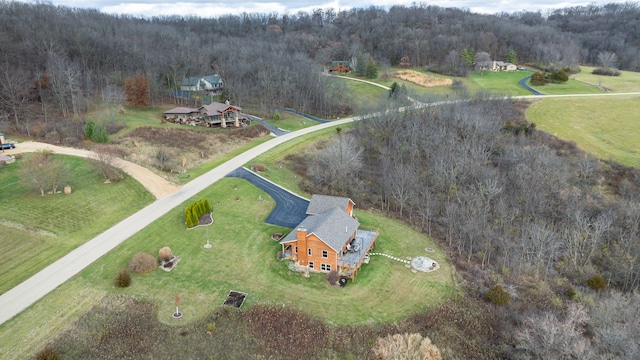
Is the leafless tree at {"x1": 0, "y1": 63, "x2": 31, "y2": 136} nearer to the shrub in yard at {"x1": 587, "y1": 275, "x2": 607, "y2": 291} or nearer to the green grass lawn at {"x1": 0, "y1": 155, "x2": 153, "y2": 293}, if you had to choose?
the green grass lawn at {"x1": 0, "y1": 155, "x2": 153, "y2": 293}

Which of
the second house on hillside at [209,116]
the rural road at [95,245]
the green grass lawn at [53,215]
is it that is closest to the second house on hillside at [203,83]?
the second house on hillside at [209,116]

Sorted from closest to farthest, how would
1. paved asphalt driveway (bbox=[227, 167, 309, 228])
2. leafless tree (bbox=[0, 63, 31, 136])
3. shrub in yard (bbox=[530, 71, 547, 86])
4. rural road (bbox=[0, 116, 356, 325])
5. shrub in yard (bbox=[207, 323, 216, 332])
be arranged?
shrub in yard (bbox=[207, 323, 216, 332])
rural road (bbox=[0, 116, 356, 325])
paved asphalt driveway (bbox=[227, 167, 309, 228])
leafless tree (bbox=[0, 63, 31, 136])
shrub in yard (bbox=[530, 71, 547, 86])

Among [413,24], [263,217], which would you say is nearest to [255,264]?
[263,217]

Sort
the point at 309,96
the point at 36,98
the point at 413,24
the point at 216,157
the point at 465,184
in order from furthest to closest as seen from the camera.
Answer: the point at 413,24 < the point at 309,96 < the point at 36,98 < the point at 216,157 < the point at 465,184

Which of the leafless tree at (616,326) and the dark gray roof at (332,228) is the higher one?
the dark gray roof at (332,228)

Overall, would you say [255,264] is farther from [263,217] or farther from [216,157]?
[216,157]

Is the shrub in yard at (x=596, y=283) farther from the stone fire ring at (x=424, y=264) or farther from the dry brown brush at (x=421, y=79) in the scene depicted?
the dry brown brush at (x=421, y=79)

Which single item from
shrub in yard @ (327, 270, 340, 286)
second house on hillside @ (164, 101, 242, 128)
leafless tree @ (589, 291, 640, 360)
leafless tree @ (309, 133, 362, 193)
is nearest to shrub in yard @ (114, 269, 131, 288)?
shrub in yard @ (327, 270, 340, 286)
